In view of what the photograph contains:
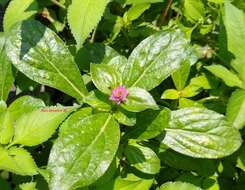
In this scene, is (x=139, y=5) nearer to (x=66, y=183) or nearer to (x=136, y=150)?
(x=136, y=150)

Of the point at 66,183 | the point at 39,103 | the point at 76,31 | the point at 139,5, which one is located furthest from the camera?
the point at 139,5

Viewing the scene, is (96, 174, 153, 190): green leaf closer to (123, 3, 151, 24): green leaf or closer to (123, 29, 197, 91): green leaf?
(123, 29, 197, 91): green leaf

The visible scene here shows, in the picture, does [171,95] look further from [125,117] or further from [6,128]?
[6,128]

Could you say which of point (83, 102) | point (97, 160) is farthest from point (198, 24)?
point (97, 160)

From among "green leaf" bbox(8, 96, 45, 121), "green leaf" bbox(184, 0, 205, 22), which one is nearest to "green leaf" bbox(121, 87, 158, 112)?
Result: "green leaf" bbox(8, 96, 45, 121)

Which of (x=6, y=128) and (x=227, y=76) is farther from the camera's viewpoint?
(x=227, y=76)

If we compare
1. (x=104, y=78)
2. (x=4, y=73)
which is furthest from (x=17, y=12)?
(x=104, y=78)

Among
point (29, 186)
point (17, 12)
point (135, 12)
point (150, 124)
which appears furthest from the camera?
point (135, 12)

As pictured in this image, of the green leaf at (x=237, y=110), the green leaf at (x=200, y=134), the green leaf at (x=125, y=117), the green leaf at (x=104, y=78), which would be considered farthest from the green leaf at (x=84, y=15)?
the green leaf at (x=237, y=110)
